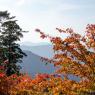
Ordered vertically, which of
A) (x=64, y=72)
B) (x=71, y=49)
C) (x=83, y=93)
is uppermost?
(x=71, y=49)

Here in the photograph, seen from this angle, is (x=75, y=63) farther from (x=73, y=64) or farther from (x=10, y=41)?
(x=10, y=41)

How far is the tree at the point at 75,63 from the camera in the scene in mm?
15219

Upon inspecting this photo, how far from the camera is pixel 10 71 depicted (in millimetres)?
46781

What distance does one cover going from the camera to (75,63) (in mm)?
15148

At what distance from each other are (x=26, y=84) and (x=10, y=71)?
25742mm

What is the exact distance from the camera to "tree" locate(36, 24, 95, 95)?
15.2 metres

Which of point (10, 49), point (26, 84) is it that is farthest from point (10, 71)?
point (26, 84)

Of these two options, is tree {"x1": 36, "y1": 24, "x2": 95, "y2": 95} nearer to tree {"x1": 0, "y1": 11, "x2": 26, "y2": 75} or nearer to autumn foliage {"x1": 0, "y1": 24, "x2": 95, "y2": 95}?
autumn foliage {"x1": 0, "y1": 24, "x2": 95, "y2": 95}

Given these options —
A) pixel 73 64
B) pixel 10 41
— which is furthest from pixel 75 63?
pixel 10 41

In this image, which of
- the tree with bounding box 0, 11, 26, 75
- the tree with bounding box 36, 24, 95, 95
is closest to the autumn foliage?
the tree with bounding box 36, 24, 95, 95

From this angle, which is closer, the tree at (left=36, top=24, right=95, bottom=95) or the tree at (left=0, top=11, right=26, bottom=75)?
the tree at (left=36, top=24, right=95, bottom=95)

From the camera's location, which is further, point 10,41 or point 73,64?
point 10,41

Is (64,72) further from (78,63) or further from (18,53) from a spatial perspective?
(18,53)

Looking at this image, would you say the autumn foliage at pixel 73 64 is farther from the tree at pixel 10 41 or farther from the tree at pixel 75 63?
the tree at pixel 10 41
